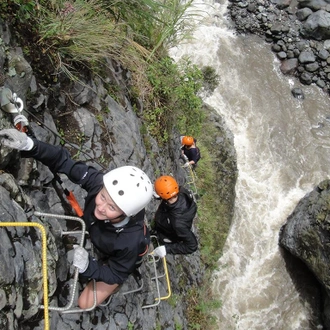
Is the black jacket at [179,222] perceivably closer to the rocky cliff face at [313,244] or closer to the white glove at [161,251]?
the white glove at [161,251]

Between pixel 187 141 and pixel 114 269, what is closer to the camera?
pixel 114 269

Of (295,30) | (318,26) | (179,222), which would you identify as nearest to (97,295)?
(179,222)

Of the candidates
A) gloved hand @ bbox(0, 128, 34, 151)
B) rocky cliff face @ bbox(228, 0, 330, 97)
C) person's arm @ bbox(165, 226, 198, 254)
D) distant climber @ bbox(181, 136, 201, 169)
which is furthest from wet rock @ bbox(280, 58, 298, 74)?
gloved hand @ bbox(0, 128, 34, 151)

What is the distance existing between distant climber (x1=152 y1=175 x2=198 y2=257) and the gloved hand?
178 cm

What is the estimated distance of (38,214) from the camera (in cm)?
323

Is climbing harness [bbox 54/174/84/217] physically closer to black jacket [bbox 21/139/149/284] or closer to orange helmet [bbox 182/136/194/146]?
black jacket [bbox 21/139/149/284]

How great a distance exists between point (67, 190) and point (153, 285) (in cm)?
222

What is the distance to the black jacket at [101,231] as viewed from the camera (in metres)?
3.33

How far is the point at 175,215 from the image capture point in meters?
4.52

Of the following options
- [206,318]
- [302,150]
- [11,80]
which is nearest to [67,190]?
[11,80]

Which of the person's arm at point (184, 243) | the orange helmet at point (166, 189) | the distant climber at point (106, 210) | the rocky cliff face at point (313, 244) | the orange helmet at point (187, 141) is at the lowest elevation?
the rocky cliff face at point (313, 244)

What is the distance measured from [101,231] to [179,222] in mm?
1343

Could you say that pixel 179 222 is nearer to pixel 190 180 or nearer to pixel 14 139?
pixel 14 139

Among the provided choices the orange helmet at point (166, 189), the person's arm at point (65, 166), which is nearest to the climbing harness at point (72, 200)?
the person's arm at point (65, 166)
